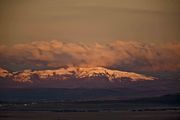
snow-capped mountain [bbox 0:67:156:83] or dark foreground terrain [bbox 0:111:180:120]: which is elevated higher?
snow-capped mountain [bbox 0:67:156:83]

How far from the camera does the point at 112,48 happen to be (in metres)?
5.39

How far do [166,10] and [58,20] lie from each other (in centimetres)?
147

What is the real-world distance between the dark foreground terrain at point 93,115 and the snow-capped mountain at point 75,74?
17.5 inches

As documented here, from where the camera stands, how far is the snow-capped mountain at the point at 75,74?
17.4 ft

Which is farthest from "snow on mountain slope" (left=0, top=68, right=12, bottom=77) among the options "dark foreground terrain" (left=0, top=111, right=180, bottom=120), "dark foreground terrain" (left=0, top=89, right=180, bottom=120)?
"dark foreground terrain" (left=0, top=111, right=180, bottom=120)

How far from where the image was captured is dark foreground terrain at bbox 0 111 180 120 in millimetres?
5230

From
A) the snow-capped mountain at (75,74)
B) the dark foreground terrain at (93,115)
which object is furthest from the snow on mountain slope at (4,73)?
the dark foreground terrain at (93,115)

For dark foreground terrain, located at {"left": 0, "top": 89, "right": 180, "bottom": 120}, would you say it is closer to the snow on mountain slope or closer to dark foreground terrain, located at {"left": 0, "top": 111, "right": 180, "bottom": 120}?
dark foreground terrain, located at {"left": 0, "top": 111, "right": 180, "bottom": 120}

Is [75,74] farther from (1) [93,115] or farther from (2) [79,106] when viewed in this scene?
(1) [93,115]

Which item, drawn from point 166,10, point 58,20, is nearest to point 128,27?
point 166,10

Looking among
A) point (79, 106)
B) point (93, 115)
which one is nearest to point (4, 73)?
point (79, 106)

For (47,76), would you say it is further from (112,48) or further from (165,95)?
(165,95)

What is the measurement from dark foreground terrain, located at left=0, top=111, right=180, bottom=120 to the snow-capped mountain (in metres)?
0.44

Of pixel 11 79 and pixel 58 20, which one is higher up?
pixel 58 20
